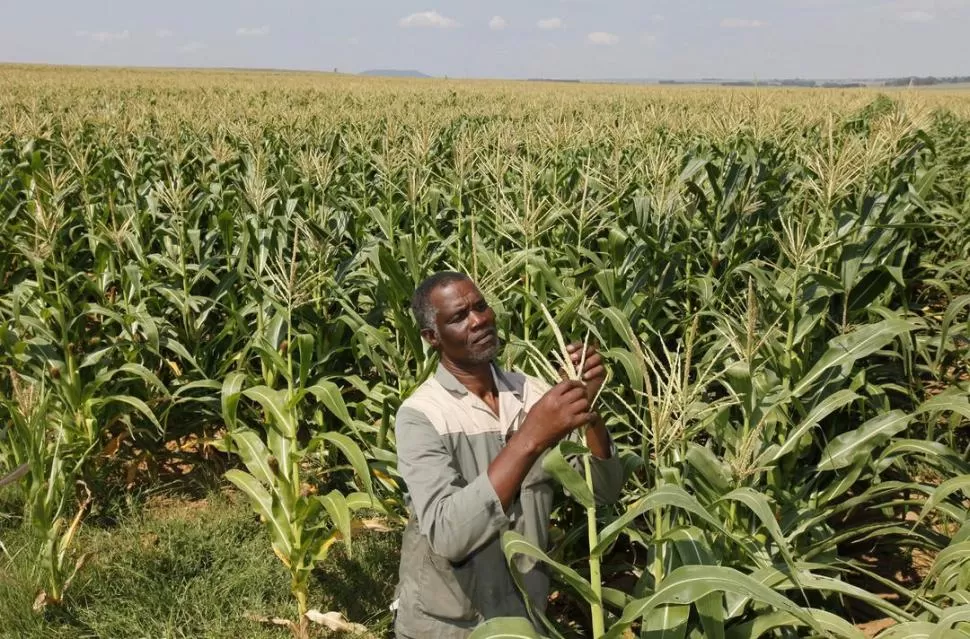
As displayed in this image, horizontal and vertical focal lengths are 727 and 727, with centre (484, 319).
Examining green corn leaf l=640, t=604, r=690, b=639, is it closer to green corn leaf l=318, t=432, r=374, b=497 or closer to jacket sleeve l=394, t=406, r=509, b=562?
jacket sleeve l=394, t=406, r=509, b=562

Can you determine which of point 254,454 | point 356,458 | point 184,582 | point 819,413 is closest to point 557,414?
point 356,458

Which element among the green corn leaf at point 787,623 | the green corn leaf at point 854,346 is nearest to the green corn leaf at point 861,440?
Answer: the green corn leaf at point 854,346

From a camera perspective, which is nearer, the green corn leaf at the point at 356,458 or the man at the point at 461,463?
the man at the point at 461,463

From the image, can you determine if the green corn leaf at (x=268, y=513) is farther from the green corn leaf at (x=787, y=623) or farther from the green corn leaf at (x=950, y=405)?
the green corn leaf at (x=950, y=405)

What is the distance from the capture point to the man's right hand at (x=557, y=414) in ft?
5.89

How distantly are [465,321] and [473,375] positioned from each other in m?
0.20

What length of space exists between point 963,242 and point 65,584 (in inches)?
262

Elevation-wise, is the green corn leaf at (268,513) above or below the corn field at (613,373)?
below

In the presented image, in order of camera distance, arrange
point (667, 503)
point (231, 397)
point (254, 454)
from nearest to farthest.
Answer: point (667, 503), point (254, 454), point (231, 397)

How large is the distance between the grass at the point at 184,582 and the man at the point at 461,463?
3.11 feet

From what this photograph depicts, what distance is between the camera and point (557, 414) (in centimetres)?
180

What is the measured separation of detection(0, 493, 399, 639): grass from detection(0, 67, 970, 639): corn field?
0.38 ft

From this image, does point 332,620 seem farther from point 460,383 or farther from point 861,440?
point 861,440

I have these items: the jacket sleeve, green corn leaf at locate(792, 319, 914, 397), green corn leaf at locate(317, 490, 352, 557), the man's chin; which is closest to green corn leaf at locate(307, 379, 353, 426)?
green corn leaf at locate(317, 490, 352, 557)
